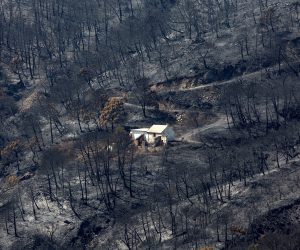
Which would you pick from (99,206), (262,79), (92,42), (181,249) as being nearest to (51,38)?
(92,42)

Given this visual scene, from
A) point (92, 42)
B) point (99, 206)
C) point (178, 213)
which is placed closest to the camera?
point (178, 213)

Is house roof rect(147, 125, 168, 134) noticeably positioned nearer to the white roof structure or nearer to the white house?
the white house

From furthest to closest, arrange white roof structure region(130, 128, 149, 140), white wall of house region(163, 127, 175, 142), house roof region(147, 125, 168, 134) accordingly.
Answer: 1. white roof structure region(130, 128, 149, 140)
2. white wall of house region(163, 127, 175, 142)
3. house roof region(147, 125, 168, 134)

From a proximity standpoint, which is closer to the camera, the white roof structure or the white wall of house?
the white wall of house

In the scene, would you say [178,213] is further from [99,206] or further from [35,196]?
[35,196]

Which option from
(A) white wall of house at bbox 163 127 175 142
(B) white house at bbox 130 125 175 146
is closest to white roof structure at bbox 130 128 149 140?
(B) white house at bbox 130 125 175 146

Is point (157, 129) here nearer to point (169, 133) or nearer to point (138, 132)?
point (169, 133)

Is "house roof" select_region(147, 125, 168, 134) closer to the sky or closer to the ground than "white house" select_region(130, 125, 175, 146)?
closer to the sky

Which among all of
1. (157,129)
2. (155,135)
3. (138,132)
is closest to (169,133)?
(157,129)
